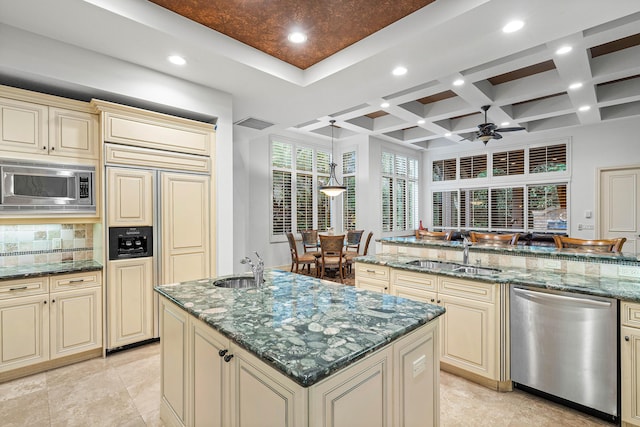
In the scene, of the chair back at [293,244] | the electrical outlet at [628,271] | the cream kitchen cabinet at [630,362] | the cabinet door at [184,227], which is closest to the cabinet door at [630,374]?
the cream kitchen cabinet at [630,362]

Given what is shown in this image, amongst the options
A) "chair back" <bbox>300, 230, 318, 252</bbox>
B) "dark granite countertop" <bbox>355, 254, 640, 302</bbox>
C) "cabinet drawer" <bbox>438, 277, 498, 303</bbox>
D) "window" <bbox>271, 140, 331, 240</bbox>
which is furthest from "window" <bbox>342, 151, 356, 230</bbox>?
"cabinet drawer" <bbox>438, 277, 498, 303</bbox>

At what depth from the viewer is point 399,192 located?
8633 mm

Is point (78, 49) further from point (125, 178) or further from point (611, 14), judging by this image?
point (611, 14)

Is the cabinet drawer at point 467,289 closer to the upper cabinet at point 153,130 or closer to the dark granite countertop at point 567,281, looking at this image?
the dark granite countertop at point 567,281

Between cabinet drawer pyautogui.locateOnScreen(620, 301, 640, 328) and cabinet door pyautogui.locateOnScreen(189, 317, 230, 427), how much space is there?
236 centimetres

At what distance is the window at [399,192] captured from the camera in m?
8.15

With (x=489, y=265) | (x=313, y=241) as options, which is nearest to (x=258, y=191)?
(x=313, y=241)

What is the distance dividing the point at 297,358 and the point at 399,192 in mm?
7922

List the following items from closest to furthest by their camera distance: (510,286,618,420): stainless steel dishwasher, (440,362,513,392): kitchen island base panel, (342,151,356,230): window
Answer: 1. (510,286,618,420): stainless steel dishwasher
2. (440,362,513,392): kitchen island base panel
3. (342,151,356,230): window

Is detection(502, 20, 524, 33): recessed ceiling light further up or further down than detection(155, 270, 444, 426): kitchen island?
further up

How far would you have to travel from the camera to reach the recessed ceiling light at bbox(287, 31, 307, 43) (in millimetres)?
2925

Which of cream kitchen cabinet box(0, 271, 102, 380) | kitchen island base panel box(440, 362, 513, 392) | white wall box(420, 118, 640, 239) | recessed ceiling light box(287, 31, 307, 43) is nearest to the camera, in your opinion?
kitchen island base panel box(440, 362, 513, 392)

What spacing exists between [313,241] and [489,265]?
4203mm

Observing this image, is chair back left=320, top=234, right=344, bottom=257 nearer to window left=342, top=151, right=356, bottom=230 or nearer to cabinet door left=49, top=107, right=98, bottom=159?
window left=342, top=151, right=356, bottom=230
